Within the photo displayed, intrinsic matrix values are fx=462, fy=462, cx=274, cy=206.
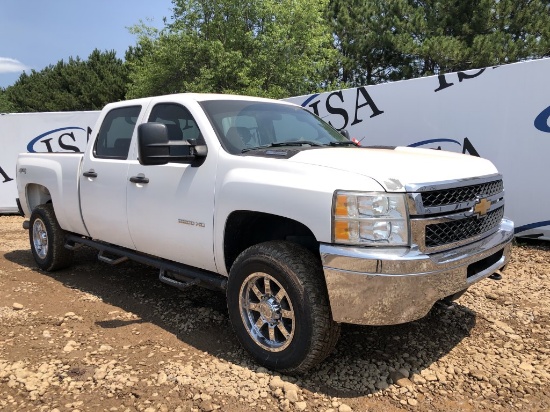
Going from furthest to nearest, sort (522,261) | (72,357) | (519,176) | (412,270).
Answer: (519,176) < (522,261) < (72,357) < (412,270)

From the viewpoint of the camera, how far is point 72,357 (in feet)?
11.1

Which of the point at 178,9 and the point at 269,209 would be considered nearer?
the point at 269,209

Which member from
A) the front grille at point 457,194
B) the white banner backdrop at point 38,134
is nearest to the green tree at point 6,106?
the white banner backdrop at point 38,134

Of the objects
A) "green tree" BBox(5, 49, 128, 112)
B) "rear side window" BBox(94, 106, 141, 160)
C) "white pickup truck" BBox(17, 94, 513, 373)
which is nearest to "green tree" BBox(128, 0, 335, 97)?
"rear side window" BBox(94, 106, 141, 160)

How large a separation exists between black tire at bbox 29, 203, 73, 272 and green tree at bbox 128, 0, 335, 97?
13.7 metres

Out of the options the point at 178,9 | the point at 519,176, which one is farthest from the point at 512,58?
the point at 519,176

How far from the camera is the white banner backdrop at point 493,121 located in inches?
244

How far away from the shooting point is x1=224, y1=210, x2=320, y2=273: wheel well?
321 centimetres

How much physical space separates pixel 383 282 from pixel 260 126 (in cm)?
183

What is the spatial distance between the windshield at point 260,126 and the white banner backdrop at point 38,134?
25.2 ft

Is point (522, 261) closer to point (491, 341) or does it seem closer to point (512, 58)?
point (491, 341)

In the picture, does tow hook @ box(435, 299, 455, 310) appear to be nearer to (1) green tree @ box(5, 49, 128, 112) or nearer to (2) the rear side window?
(2) the rear side window

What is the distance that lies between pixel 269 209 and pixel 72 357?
6.10ft

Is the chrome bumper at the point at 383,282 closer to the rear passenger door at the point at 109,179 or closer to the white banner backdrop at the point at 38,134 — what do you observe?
the rear passenger door at the point at 109,179
